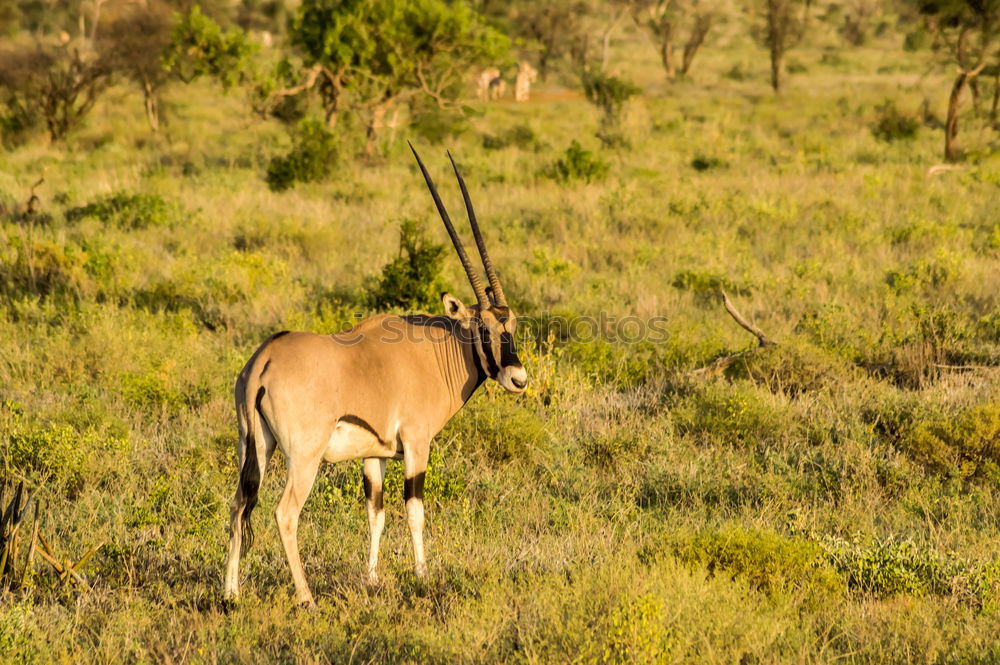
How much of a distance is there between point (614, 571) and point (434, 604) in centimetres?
95

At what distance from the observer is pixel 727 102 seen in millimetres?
32656

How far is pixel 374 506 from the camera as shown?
202 inches

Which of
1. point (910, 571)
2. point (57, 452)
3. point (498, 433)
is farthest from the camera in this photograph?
point (498, 433)

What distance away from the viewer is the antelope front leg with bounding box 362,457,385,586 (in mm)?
4988

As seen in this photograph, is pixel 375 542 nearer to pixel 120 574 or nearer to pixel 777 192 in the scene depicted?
pixel 120 574

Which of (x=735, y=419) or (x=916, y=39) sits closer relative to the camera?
(x=735, y=419)

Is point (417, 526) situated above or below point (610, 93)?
below

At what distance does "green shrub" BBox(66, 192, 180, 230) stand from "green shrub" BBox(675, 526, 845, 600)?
12034mm

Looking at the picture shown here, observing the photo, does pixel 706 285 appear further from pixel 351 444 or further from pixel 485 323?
pixel 351 444

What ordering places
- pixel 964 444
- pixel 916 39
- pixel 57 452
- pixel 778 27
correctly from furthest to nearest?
pixel 778 27 → pixel 916 39 → pixel 964 444 → pixel 57 452

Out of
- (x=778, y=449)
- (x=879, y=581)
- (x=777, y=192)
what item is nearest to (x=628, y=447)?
(x=778, y=449)

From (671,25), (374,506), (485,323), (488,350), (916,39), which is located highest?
(671,25)

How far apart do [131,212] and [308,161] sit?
14.0 ft

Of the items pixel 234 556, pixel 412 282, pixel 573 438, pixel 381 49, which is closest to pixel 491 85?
pixel 381 49
